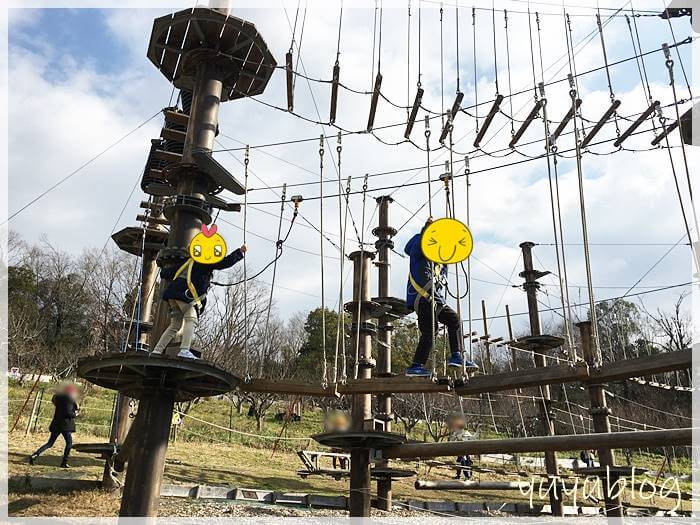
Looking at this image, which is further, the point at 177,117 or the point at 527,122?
the point at 177,117

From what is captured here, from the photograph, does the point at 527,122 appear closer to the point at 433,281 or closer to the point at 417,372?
the point at 433,281

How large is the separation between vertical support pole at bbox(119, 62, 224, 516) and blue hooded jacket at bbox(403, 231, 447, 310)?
254 centimetres

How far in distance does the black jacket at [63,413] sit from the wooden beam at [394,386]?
6.49m

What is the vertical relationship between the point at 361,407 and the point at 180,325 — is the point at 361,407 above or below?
below

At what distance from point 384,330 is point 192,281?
4447mm

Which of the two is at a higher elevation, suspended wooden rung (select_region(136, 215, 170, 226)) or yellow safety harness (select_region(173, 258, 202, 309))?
suspended wooden rung (select_region(136, 215, 170, 226))

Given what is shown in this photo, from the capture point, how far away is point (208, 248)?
19.7 feet

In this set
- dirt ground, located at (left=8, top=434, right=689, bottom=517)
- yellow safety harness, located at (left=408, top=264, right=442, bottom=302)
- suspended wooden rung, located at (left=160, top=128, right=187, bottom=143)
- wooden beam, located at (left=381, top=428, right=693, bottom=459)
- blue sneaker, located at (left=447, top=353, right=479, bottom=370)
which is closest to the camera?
wooden beam, located at (left=381, top=428, right=693, bottom=459)

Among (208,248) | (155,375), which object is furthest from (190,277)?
(155,375)

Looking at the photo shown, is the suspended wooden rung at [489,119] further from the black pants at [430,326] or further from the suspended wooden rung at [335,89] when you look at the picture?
the black pants at [430,326]

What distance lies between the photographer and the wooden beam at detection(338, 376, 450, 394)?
5.66 m

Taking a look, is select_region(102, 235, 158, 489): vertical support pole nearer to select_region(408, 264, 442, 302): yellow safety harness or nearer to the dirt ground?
the dirt ground

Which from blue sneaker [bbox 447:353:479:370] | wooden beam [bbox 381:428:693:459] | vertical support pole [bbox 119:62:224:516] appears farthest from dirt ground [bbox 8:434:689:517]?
blue sneaker [bbox 447:353:479:370]

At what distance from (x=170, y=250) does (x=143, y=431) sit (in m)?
1.94
